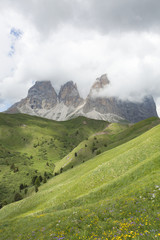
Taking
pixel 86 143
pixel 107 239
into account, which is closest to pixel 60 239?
pixel 107 239

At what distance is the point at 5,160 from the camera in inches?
5586

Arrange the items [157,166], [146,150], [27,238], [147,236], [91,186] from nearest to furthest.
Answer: [147,236] → [27,238] → [157,166] → [91,186] → [146,150]

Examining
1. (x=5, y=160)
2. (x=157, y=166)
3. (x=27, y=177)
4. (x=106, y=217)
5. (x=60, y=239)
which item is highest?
(x=5, y=160)

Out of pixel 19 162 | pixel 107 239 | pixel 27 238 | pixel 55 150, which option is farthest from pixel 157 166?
pixel 55 150

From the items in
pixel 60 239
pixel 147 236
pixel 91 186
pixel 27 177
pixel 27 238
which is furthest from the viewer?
pixel 27 177

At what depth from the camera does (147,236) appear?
7.96 m

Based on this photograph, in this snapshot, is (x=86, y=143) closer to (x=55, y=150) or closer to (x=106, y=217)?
(x=55, y=150)

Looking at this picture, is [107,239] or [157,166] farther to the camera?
[157,166]

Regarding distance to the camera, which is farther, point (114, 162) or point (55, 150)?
point (55, 150)

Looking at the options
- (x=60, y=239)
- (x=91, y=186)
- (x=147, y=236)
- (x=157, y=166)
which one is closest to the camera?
(x=147, y=236)

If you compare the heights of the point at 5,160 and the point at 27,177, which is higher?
the point at 5,160

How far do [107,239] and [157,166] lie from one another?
2051 cm

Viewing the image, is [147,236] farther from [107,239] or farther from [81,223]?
[81,223]

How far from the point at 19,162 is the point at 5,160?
13.6 m
